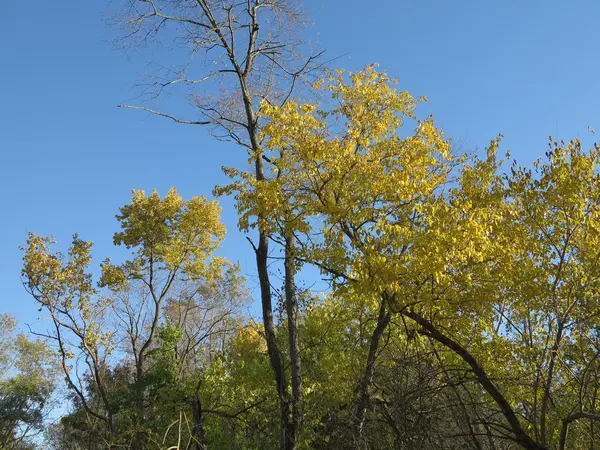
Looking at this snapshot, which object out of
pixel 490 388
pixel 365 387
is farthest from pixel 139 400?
pixel 490 388

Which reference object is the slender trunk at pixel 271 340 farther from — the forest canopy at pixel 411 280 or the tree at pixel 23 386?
the tree at pixel 23 386

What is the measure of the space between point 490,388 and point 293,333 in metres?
2.83

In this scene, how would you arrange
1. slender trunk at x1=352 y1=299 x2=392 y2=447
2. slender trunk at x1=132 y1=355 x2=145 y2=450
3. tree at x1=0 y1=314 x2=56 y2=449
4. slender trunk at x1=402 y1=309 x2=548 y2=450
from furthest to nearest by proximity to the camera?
tree at x1=0 y1=314 x2=56 y2=449 < slender trunk at x1=132 y1=355 x2=145 y2=450 < slender trunk at x1=352 y1=299 x2=392 y2=447 < slender trunk at x1=402 y1=309 x2=548 y2=450

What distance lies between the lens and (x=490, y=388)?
5.59 metres

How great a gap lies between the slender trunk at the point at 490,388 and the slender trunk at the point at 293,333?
1.97 metres

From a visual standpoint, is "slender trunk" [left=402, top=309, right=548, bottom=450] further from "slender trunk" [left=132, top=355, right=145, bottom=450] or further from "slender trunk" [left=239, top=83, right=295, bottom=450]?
"slender trunk" [left=132, top=355, right=145, bottom=450]

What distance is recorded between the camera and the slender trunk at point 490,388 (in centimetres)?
509

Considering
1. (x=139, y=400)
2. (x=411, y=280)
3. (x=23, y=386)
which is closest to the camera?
(x=411, y=280)

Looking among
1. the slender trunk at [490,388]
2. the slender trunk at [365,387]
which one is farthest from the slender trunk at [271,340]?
the slender trunk at [490,388]

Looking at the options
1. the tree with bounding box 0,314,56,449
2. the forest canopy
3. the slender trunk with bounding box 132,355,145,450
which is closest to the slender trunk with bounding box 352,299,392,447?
the forest canopy

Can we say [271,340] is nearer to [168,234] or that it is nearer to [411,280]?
[411,280]

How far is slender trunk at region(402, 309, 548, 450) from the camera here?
201 inches

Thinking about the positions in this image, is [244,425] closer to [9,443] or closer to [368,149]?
[368,149]

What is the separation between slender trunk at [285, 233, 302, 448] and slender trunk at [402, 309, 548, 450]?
1971mm
